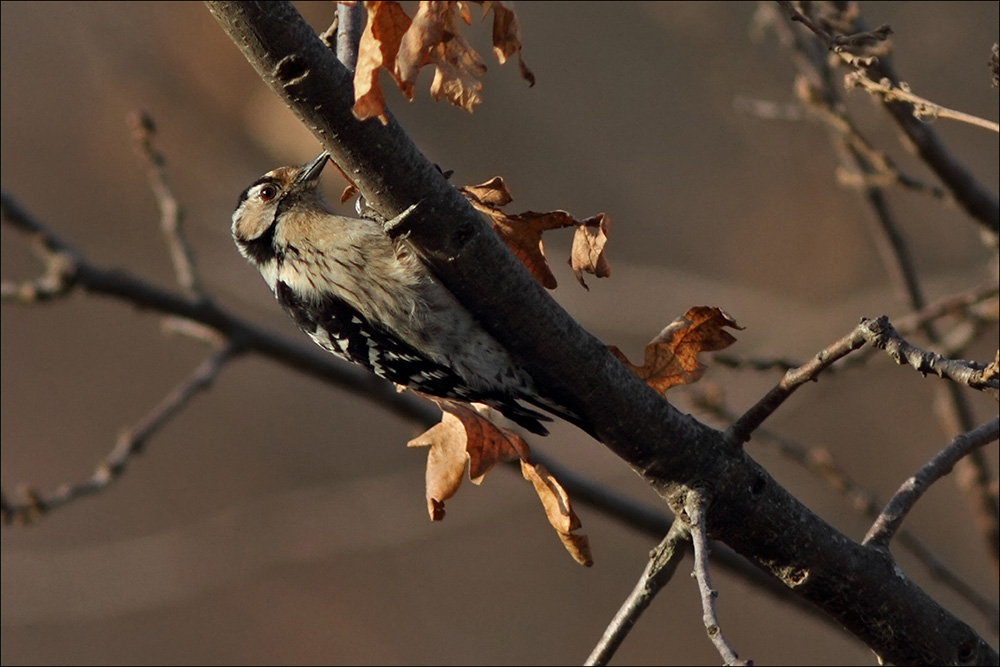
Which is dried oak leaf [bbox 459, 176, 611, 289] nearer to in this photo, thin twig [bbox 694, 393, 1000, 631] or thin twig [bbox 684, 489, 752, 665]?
thin twig [bbox 684, 489, 752, 665]

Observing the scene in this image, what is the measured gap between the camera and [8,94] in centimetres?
998

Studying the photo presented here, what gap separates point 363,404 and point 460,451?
7.39 meters

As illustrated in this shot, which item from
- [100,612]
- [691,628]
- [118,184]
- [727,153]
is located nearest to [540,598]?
[691,628]

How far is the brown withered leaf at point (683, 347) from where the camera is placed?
2779 mm

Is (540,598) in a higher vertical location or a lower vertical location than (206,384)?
lower

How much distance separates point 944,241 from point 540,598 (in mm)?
4286

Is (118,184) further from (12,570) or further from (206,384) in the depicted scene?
(206,384)

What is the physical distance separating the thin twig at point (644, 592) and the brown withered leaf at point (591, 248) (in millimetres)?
648

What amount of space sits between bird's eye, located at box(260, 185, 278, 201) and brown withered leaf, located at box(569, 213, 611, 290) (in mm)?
1939

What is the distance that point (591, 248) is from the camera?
8.93 feet

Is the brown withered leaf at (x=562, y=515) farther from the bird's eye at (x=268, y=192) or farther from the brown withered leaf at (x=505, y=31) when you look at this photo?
the bird's eye at (x=268, y=192)

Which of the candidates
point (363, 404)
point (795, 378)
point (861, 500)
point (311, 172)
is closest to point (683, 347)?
point (795, 378)

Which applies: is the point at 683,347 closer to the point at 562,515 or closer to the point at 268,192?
the point at 562,515

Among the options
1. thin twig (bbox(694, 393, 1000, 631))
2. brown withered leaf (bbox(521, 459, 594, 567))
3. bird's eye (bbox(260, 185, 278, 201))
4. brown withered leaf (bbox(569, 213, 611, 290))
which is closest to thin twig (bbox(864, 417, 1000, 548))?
brown withered leaf (bbox(521, 459, 594, 567))
